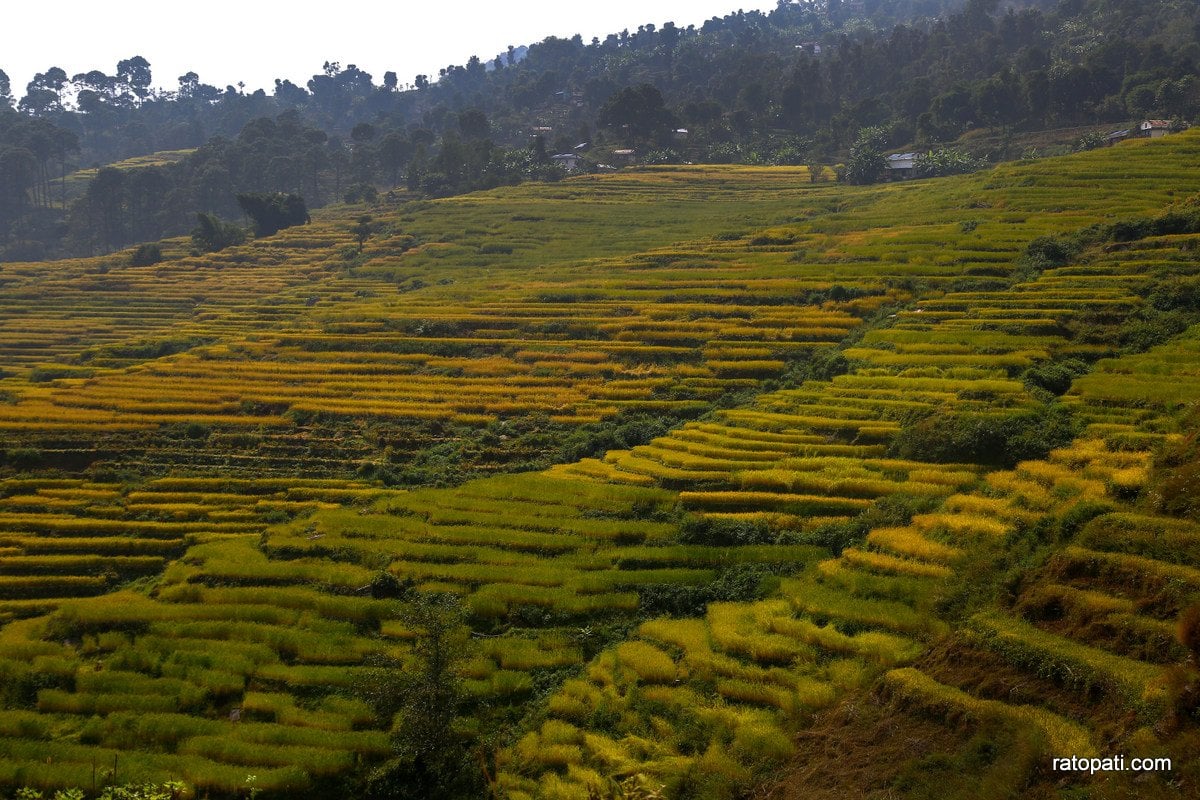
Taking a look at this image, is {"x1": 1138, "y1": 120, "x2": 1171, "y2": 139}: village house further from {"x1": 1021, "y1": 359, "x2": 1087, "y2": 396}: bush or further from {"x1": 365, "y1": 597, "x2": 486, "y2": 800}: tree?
{"x1": 365, "y1": 597, "x2": 486, "y2": 800}: tree

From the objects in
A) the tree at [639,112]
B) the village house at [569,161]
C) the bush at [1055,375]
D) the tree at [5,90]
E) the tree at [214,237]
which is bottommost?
the bush at [1055,375]

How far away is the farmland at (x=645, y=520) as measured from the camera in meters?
17.5

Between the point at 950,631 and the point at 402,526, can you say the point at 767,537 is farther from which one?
the point at 402,526

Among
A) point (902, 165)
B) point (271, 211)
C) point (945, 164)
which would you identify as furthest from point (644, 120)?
point (271, 211)

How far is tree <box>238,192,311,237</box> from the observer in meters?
92.2

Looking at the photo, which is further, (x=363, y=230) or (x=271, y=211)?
(x=271, y=211)

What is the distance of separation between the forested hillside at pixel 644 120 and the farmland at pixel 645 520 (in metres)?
36.0

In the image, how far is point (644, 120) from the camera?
350 ft

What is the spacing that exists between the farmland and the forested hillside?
3602 cm

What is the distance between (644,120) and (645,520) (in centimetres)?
8602

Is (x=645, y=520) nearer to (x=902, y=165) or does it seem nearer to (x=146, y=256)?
(x=902, y=165)

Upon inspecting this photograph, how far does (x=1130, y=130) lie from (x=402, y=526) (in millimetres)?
72804

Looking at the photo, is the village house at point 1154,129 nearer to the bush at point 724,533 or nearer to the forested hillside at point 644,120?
the forested hillside at point 644,120

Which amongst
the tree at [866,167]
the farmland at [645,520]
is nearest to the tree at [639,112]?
the tree at [866,167]
